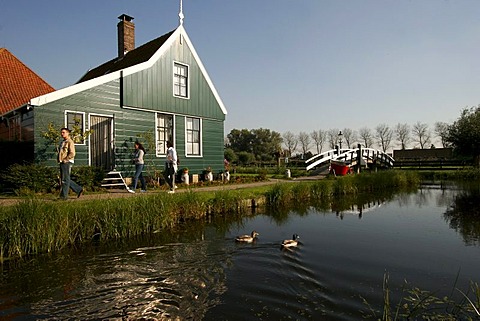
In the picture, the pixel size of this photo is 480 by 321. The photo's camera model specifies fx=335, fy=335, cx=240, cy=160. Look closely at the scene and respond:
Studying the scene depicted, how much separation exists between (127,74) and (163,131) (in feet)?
9.41

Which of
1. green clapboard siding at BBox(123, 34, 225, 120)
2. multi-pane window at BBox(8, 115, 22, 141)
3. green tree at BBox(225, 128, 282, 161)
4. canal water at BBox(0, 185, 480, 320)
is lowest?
canal water at BBox(0, 185, 480, 320)

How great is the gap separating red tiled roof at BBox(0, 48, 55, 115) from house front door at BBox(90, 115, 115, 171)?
6.38 metres

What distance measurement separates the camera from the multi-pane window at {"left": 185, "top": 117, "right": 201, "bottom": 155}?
15.8m

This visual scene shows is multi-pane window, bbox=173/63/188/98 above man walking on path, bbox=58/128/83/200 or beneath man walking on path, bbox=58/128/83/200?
above

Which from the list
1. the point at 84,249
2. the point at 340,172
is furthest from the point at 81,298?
the point at 340,172

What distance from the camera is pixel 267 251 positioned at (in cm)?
627

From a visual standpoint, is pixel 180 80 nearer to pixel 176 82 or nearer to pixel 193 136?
pixel 176 82

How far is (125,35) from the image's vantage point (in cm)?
1808

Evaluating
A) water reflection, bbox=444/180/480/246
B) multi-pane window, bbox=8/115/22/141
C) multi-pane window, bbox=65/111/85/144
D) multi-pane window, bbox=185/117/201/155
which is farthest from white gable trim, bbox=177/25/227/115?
water reflection, bbox=444/180/480/246

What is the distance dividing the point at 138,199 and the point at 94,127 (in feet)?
24.2

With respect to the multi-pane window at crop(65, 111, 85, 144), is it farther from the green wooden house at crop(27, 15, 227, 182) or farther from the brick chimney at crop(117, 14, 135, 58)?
the brick chimney at crop(117, 14, 135, 58)

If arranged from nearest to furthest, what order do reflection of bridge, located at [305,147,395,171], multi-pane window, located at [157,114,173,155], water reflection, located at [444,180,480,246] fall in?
water reflection, located at [444,180,480,246] < multi-pane window, located at [157,114,173,155] < reflection of bridge, located at [305,147,395,171]

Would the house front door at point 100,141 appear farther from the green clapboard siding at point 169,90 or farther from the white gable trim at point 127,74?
the white gable trim at point 127,74

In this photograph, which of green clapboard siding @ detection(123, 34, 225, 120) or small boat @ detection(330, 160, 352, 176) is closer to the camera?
green clapboard siding @ detection(123, 34, 225, 120)
